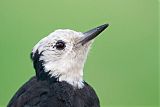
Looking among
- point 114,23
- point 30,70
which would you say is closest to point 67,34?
point 30,70

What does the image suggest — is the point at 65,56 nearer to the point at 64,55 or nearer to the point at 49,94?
the point at 64,55

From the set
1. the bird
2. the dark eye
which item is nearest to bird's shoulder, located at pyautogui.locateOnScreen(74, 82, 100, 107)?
the bird

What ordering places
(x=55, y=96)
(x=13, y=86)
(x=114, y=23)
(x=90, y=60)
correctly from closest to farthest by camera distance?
1. (x=55, y=96)
2. (x=13, y=86)
3. (x=90, y=60)
4. (x=114, y=23)

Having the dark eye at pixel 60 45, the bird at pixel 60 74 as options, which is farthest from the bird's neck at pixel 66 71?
the dark eye at pixel 60 45

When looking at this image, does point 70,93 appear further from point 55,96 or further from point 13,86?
point 13,86

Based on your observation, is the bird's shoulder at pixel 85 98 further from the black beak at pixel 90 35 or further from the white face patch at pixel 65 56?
the black beak at pixel 90 35

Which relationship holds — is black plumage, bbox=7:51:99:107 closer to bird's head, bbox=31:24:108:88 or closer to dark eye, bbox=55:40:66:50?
bird's head, bbox=31:24:108:88

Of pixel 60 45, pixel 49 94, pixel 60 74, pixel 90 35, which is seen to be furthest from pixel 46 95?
pixel 90 35
